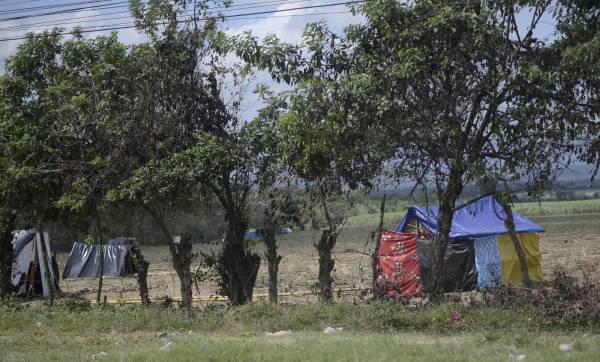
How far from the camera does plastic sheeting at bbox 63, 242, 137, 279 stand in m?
29.1

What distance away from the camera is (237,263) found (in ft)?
42.0

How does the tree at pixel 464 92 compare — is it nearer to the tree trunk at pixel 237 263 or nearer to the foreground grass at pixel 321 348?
the foreground grass at pixel 321 348

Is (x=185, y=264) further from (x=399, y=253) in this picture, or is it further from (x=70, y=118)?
(x=399, y=253)

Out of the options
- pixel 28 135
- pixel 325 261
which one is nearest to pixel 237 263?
pixel 325 261

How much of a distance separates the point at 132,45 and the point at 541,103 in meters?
7.05

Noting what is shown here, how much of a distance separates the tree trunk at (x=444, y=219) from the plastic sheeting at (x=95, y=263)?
1988 centimetres

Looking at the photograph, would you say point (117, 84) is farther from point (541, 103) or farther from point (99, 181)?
point (541, 103)

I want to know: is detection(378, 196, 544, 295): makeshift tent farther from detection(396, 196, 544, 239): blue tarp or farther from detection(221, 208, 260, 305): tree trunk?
detection(221, 208, 260, 305): tree trunk

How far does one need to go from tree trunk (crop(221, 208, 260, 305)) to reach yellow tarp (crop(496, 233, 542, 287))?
317 inches

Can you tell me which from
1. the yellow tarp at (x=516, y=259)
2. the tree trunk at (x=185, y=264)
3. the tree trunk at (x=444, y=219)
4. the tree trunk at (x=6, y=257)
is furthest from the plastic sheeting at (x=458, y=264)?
the tree trunk at (x=6, y=257)

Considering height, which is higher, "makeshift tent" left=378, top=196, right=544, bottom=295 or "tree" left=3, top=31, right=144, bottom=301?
"tree" left=3, top=31, right=144, bottom=301

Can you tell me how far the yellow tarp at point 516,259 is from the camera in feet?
61.5

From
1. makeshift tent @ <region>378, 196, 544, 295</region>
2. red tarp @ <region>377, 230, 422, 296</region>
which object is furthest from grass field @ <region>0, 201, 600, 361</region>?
makeshift tent @ <region>378, 196, 544, 295</region>

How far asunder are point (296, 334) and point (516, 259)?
1057 cm
